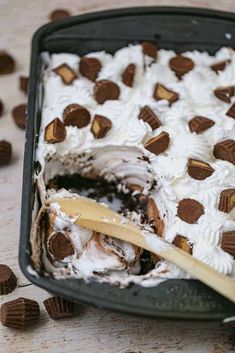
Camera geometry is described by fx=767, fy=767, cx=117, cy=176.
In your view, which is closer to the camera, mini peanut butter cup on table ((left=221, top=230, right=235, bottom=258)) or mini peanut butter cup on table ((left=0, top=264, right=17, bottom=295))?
mini peanut butter cup on table ((left=221, top=230, right=235, bottom=258))

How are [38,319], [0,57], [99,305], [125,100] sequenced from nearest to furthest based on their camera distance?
[99,305], [38,319], [125,100], [0,57]

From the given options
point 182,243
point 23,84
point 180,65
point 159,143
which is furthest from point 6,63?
point 182,243

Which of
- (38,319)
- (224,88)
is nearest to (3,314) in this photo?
(38,319)

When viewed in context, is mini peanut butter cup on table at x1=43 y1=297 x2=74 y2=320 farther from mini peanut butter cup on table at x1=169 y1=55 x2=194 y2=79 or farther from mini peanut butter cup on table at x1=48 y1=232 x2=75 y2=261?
mini peanut butter cup on table at x1=169 y1=55 x2=194 y2=79

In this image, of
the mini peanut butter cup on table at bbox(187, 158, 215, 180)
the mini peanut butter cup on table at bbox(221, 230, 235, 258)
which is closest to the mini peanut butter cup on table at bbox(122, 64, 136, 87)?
the mini peanut butter cup on table at bbox(187, 158, 215, 180)

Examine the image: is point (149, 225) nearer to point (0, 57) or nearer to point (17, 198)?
point (17, 198)
